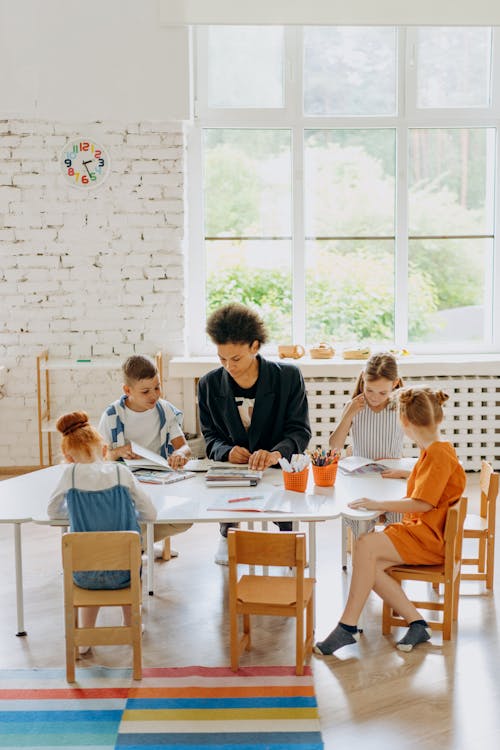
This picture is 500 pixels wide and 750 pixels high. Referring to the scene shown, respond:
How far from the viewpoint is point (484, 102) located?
6.25m

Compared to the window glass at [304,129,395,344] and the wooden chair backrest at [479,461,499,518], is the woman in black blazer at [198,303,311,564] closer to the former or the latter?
the wooden chair backrest at [479,461,499,518]

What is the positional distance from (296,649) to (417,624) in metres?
0.49

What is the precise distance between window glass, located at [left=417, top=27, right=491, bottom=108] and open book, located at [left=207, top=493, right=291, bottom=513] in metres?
3.80

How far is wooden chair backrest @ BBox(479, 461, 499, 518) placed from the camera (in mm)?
3789

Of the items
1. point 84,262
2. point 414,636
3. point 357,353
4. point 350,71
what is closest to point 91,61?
point 84,262

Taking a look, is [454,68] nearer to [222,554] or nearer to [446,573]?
[222,554]

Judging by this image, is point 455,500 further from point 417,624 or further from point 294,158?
point 294,158

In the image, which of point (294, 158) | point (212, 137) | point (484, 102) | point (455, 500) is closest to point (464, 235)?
point (484, 102)

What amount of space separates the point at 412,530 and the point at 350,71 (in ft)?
12.7

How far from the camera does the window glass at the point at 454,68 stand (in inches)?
243

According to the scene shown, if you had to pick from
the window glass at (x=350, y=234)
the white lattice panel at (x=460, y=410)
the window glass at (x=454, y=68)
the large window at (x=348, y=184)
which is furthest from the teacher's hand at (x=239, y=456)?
the window glass at (x=454, y=68)

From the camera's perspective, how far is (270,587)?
127 inches

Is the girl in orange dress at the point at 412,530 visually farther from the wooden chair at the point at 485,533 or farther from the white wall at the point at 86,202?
the white wall at the point at 86,202

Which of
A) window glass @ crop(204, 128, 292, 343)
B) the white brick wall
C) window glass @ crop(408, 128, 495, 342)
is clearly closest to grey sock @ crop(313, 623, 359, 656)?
the white brick wall
